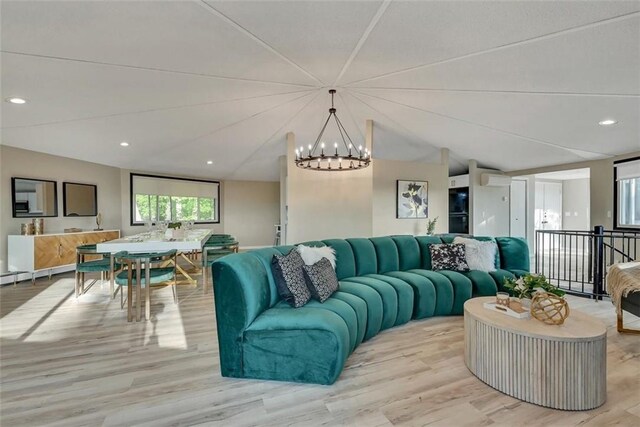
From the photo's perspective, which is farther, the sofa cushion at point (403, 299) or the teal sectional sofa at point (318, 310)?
the sofa cushion at point (403, 299)

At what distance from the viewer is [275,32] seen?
104 inches

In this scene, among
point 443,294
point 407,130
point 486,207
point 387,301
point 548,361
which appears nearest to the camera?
point 548,361

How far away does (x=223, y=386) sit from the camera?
7.38ft

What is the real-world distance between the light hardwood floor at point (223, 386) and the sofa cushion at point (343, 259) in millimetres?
792

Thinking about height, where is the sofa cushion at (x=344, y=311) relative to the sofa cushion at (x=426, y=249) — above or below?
below

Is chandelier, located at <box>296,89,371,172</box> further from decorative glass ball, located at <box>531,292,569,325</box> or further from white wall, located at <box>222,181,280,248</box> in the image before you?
white wall, located at <box>222,181,280,248</box>

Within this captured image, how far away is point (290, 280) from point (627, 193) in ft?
22.6

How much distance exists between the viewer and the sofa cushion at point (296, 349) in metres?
2.26

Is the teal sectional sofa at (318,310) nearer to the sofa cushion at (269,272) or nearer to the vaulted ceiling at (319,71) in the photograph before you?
the sofa cushion at (269,272)

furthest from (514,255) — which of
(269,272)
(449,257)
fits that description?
(269,272)

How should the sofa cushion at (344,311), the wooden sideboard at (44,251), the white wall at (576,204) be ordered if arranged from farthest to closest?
the white wall at (576,204) < the wooden sideboard at (44,251) < the sofa cushion at (344,311)

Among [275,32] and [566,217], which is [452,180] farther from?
[275,32]

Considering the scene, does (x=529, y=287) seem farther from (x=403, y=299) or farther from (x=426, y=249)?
(x=426, y=249)

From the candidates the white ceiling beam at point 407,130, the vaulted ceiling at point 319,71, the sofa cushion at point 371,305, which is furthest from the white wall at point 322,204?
the sofa cushion at point 371,305
